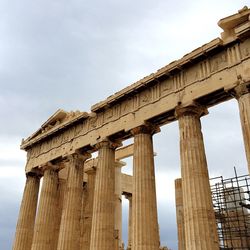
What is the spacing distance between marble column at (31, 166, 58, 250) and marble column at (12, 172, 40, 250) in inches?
62.6

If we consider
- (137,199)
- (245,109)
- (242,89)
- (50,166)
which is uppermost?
(50,166)

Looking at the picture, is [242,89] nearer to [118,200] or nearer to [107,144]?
[107,144]

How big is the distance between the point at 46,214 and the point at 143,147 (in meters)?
8.76

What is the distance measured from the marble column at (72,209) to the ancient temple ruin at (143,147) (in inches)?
2.2

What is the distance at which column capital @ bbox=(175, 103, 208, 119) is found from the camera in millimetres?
15539

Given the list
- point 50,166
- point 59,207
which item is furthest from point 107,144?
point 59,207

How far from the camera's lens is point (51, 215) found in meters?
21.7

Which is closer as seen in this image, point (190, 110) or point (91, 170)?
point (190, 110)

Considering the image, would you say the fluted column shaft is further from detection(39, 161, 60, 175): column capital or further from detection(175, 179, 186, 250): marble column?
detection(175, 179, 186, 250): marble column

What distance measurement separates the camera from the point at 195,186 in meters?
13.9

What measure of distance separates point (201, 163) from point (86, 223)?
13022 millimetres

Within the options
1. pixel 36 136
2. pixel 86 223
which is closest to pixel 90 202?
pixel 86 223

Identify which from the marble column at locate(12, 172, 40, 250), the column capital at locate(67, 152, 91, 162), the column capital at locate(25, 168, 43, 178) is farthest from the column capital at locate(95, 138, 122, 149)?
the marble column at locate(12, 172, 40, 250)

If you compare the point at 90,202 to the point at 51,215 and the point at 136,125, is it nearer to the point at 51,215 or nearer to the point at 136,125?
the point at 51,215
